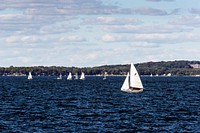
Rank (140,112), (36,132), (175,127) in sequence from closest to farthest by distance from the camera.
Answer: (36,132), (175,127), (140,112)

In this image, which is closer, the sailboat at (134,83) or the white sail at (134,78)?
the white sail at (134,78)

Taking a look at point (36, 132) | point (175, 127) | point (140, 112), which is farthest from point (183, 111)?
point (36, 132)

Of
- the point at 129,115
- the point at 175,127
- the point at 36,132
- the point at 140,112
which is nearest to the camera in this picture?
the point at 36,132

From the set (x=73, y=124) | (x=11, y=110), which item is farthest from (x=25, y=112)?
(x=73, y=124)

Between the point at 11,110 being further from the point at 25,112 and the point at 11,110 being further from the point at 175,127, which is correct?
the point at 175,127

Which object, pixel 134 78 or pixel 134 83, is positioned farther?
pixel 134 83

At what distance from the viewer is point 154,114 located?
3433 inches

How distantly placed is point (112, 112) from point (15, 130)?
25.8 metres

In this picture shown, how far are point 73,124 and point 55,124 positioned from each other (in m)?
2.17

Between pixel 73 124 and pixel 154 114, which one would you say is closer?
pixel 73 124

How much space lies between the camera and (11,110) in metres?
93.4

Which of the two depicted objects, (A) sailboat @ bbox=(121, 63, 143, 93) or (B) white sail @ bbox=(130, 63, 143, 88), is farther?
(A) sailboat @ bbox=(121, 63, 143, 93)

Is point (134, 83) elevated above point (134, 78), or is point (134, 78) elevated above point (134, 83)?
point (134, 78)

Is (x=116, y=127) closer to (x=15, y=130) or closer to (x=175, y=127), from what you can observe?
(x=175, y=127)
